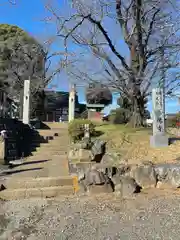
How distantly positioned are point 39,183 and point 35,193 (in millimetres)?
498

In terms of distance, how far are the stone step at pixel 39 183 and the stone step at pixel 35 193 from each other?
26 cm

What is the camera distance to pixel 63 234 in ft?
15.9

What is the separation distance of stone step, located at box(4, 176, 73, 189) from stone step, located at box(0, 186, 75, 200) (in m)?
0.26

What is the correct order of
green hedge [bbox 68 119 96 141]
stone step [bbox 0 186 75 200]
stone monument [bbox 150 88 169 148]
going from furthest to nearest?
green hedge [bbox 68 119 96 141], stone monument [bbox 150 88 169 148], stone step [bbox 0 186 75 200]

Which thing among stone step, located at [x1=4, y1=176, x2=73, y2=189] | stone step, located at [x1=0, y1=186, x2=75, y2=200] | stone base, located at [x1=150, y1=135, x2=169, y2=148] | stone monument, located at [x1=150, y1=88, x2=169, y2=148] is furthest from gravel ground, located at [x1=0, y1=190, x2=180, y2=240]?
stone monument, located at [x1=150, y1=88, x2=169, y2=148]

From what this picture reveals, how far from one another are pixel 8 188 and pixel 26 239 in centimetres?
295

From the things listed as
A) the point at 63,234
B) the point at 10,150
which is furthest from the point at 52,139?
the point at 63,234

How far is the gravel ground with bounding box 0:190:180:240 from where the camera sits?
15.9 feet

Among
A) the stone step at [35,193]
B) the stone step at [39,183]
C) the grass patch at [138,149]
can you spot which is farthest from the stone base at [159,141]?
the stone step at [35,193]

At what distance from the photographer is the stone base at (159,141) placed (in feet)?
34.7

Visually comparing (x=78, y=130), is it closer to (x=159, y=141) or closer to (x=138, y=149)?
(x=138, y=149)

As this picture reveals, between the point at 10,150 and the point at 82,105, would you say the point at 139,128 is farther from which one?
the point at 82,105

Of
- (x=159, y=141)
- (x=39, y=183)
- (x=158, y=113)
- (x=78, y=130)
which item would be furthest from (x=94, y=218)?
(x=78, y=130)

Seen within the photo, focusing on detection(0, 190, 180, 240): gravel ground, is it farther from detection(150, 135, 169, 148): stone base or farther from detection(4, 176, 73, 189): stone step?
detection(150, 135, 169, 148): stone base
